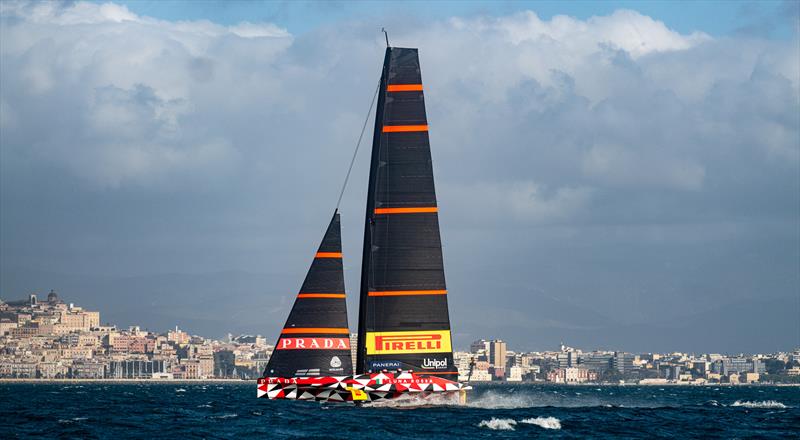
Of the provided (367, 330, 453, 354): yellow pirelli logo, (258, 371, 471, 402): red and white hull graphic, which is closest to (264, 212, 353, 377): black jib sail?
(258, 371, 471, 402): red and white hull graphic

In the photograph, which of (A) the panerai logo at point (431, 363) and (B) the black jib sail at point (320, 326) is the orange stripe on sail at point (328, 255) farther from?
(A) the panerai logo at point (431, 363)

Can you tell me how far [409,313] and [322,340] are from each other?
6344 millimetres

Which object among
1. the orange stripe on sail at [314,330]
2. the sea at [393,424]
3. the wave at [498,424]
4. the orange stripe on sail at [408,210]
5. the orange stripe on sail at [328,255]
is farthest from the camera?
the orange stripe on sail at [328,255]

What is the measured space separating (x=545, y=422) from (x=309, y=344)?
12.6 m

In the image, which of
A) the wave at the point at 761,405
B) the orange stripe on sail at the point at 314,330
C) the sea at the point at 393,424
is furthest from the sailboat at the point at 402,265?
the wave at the point at 761,405

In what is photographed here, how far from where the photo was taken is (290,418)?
2178 inches

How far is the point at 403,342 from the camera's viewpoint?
55156mm

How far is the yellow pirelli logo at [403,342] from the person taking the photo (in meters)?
55.1

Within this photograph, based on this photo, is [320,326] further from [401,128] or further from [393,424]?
[393,424]

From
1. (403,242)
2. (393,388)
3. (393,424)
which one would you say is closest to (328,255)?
(403,242)

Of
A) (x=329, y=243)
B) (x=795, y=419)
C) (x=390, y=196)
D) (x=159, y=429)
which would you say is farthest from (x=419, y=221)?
(x=795, y=419)

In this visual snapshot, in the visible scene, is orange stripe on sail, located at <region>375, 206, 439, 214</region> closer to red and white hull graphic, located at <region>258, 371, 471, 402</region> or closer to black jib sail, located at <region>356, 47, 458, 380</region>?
black jib sail, located at <region>356, 47, 458, 380</region>

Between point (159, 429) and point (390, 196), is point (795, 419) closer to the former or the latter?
point (390, 196)

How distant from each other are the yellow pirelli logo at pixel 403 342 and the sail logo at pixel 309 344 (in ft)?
15.9
